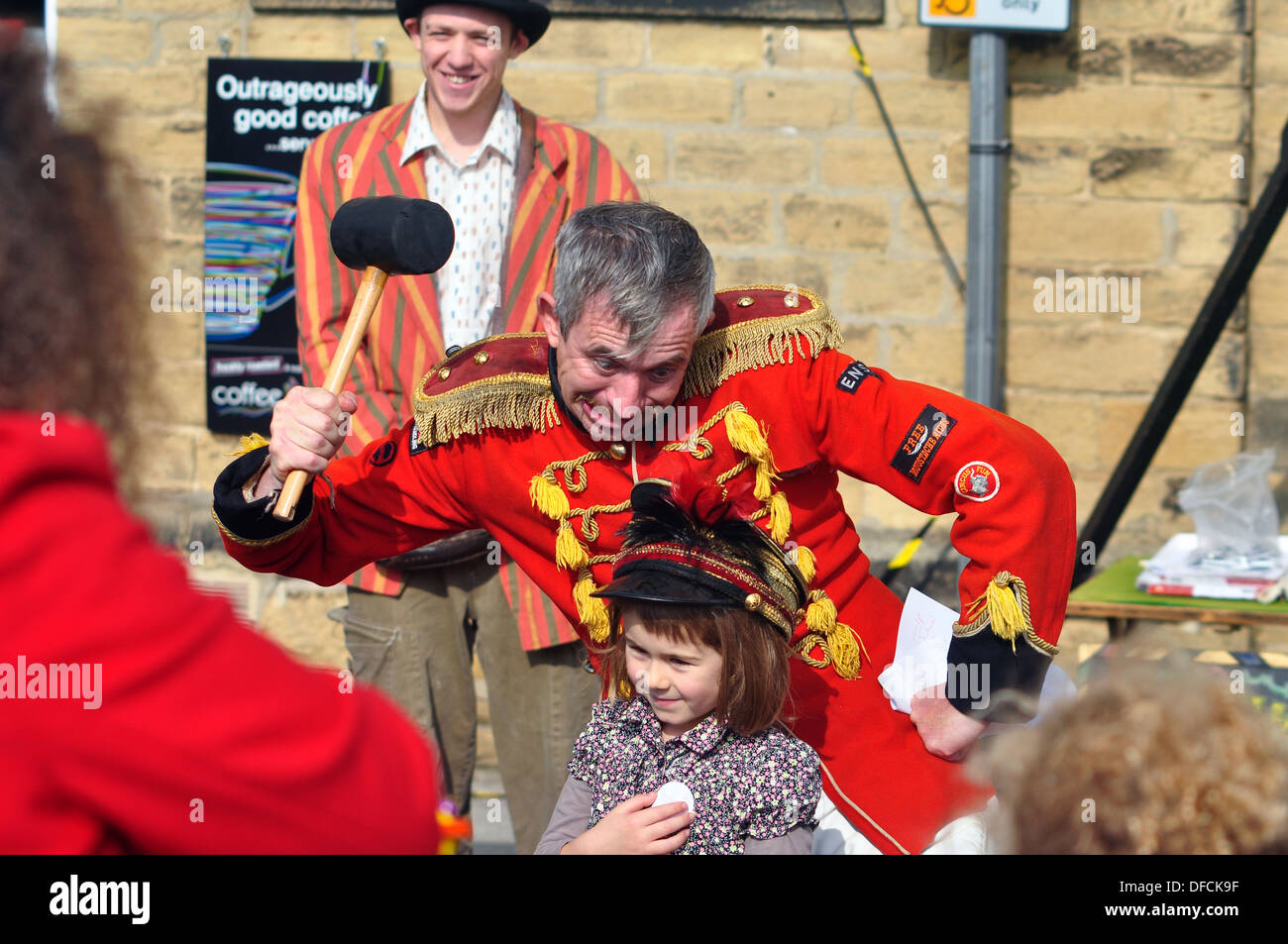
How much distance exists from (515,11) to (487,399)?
1.29 meters

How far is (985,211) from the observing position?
454 cm

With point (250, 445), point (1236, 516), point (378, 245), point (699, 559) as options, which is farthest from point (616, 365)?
point (1236, 516)

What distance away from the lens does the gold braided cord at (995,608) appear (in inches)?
88.6

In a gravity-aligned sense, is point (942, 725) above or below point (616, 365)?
below

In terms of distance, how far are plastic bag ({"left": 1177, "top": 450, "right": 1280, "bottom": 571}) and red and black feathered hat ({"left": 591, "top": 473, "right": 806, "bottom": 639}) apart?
7.43 ft

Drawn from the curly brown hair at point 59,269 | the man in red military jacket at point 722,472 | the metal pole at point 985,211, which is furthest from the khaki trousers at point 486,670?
the curly brown hair at point 59,269

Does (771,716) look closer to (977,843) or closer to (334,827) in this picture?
(977,843)

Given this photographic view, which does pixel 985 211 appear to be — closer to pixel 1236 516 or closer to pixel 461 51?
pixel 1236 516

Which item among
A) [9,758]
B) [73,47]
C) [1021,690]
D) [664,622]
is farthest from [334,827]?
[73,47]

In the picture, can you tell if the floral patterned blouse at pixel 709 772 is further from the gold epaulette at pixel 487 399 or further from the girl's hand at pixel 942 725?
the gold epaulette at pixel 487 399

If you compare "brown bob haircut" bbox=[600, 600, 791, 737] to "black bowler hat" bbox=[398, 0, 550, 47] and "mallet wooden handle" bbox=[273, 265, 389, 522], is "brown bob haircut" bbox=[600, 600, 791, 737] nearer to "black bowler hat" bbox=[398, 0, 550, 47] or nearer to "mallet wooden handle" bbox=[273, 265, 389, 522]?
"mallet wooden handle" bbox=[273, 265, 389, 522]

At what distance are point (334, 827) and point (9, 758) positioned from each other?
22 cm

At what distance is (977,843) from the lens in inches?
89.4

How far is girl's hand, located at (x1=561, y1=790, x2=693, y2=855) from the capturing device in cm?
208
